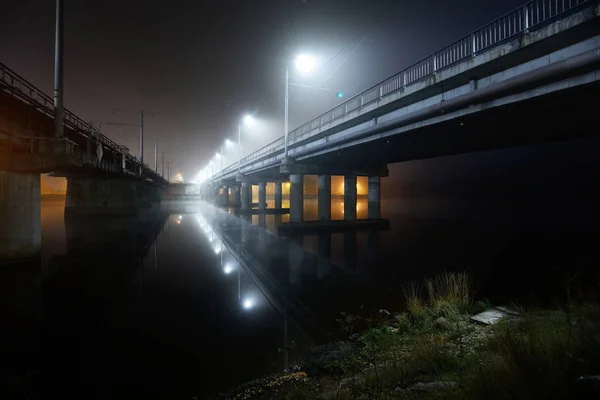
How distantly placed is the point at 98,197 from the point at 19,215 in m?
26.1

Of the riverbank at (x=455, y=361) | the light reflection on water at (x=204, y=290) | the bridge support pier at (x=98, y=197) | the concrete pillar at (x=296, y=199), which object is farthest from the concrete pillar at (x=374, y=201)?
the bridge support pier at (x=98, y=197)

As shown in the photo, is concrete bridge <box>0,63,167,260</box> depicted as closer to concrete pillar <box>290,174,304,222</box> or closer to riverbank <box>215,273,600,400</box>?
riverbank <box>215,273,600,400</box>

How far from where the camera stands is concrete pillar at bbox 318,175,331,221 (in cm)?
2909

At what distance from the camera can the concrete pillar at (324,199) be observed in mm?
29094

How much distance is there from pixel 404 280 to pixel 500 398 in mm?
10394

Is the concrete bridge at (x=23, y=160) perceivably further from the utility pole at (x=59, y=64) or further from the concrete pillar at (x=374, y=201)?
the concrete pillar at (x=374, y=201)

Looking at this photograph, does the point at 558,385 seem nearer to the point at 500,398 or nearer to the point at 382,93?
the point at 500,398

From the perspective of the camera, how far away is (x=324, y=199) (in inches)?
1163

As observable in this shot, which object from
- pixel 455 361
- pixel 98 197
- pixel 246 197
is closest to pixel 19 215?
pixel 455 361

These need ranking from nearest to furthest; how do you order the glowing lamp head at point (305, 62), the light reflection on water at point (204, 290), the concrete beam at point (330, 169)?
the light reflection on water at point (204, 290), the glowing lamp head at point (305, 62), the concrete beam at point (330, 169)

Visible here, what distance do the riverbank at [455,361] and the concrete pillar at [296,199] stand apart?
20934 millimetres

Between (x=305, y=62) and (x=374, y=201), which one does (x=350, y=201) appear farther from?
(x=305, y=62)

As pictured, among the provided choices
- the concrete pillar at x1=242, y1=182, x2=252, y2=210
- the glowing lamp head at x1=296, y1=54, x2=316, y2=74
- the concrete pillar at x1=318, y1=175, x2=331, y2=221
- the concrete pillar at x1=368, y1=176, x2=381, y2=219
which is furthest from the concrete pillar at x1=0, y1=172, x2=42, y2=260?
the concrete pillar at x1=242, y1=182, x2=252, y2=210

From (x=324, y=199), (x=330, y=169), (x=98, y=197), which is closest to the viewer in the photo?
(x=324, y=199)
